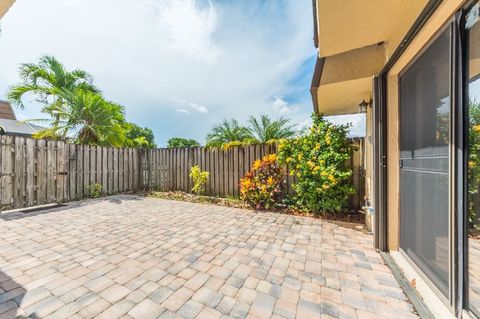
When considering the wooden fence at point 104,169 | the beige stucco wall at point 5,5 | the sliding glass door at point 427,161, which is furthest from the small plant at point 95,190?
the sliding glass door at point 427,161

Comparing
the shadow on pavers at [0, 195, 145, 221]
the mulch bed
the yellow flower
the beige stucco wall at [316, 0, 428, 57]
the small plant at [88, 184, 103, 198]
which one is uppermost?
the beige stucco wall at [316, 0, 428, 57]

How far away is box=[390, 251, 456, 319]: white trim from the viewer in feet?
4.52

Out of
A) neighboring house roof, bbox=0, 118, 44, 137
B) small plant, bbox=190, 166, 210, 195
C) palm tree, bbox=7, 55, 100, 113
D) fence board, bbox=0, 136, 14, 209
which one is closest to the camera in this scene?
fence board, bbox=0, 136, 14, 209

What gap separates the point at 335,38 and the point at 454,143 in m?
1.66

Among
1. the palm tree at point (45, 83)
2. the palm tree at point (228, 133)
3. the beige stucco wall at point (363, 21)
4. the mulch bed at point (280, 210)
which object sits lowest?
the mulch bed at point (280, 210)

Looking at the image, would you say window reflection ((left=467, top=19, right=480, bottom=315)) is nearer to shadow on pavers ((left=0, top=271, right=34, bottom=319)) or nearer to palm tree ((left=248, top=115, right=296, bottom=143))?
shadow on pavers ((left=0, top=271, right=34, bottom=319))

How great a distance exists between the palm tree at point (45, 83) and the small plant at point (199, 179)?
213 inches

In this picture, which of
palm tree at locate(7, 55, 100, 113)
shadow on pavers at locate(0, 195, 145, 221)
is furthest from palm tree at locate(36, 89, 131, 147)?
shadow on pavers at locate(0, 195, 145, 221)

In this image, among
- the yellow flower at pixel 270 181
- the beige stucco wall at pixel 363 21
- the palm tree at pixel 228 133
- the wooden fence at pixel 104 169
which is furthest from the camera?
the palm tree at pixel 228 133

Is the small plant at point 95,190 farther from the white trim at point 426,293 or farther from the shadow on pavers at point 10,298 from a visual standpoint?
the white trim at point 426,293

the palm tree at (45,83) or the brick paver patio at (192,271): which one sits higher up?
the palm tree at (45,83)

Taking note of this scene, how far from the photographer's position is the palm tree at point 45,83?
6551 mm

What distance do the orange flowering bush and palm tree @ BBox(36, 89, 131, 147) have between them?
19.2 ft

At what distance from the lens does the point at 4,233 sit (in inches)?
122
